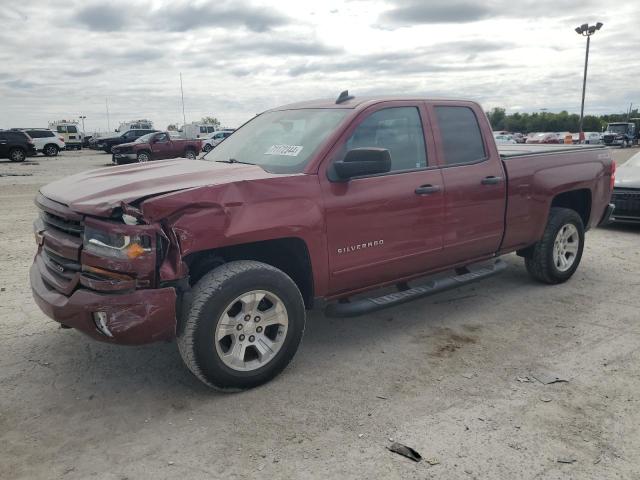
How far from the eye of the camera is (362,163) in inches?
143

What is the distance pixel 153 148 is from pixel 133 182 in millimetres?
21543

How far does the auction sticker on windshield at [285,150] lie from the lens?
394cm

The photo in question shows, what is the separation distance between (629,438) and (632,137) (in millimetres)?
47442

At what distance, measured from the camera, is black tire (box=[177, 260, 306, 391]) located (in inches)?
125

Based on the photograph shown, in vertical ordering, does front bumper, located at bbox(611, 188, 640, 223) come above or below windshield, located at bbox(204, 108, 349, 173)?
below

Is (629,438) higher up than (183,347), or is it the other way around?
(183,347)

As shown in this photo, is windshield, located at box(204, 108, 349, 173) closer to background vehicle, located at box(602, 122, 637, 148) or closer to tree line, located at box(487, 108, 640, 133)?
background vehicle, located at box(602, 122, 637, 148)

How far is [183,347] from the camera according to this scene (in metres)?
3.23

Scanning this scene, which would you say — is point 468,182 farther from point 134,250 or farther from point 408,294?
point 134,250

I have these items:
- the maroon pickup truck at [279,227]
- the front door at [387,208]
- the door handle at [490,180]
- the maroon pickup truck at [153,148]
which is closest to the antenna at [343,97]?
the maroon pickup truck at [279,227]

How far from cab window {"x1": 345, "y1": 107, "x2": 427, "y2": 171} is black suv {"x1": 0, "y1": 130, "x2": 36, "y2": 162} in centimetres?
2564

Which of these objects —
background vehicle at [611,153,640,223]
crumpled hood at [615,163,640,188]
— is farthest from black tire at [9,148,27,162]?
background vehicle at [611,153,640,223]

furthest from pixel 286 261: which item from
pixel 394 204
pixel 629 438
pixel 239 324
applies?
pixel 629 438

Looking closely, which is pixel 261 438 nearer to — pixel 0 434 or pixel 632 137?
pixel 0 434
